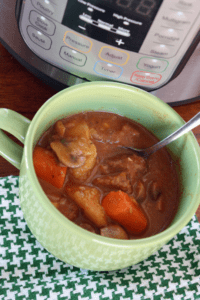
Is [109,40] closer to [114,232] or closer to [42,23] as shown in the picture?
[42,23]

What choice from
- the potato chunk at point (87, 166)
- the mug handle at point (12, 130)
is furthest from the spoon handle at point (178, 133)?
the mug handle at point (12, 130)

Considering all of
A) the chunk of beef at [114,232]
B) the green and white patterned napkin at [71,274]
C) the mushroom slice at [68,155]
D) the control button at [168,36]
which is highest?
the control button at [168,36]

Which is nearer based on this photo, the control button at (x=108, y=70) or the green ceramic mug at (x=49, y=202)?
the green ceramic mug at (x=49, y=202)

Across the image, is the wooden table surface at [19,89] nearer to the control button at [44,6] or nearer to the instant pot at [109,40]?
the instant pot at [109,40]

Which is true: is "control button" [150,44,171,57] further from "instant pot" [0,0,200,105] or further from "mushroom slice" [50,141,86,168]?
"mushroom slice" [50,141,86,168]

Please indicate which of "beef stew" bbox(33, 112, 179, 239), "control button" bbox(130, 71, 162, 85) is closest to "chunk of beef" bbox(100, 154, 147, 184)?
"beef stew" bbox(33, 112, 179, 239)

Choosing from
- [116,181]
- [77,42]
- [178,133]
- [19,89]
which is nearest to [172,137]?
[178,133]
